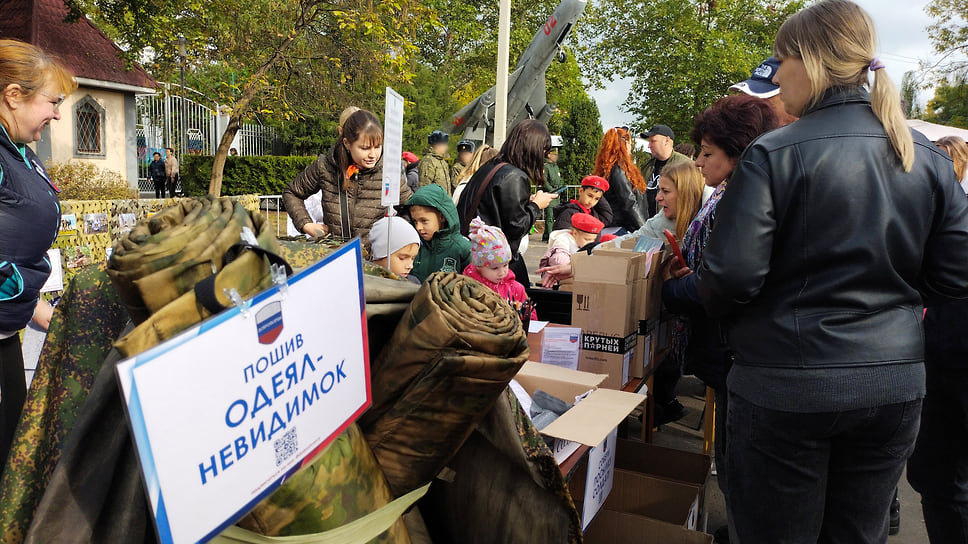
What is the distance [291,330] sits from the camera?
100 cm

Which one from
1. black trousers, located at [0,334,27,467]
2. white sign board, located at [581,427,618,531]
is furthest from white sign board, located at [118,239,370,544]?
black trousers, located at [0,334,27,467]

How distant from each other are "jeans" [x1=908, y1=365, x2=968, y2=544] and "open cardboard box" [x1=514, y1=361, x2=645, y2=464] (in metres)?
1.06

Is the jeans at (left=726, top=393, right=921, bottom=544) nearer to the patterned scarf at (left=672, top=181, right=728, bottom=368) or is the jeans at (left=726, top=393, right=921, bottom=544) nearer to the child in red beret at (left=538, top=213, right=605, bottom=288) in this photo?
the patterned scarf at (left=672, top=181, right=728, bottom=368)

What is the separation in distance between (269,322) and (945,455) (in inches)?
101

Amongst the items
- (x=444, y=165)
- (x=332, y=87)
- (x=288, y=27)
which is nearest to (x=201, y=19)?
(x=288, y=27)

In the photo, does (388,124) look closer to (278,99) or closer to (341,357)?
(341,357)

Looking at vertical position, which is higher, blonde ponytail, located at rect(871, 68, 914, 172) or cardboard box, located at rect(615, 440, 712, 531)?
blonde ponytail, located at rect(871, 68, 914, 172)

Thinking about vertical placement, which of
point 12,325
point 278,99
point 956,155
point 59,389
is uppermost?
point 278,99

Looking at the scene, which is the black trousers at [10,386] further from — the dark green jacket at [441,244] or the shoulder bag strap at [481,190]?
the shoulder bag strap at [481,190]

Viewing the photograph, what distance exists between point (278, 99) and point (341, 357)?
49.0 ft

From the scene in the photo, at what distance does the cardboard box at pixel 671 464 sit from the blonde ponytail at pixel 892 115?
152 cm

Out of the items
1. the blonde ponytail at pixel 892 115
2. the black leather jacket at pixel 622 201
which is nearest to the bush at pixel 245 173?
the black leather jacket at pixel 622 201

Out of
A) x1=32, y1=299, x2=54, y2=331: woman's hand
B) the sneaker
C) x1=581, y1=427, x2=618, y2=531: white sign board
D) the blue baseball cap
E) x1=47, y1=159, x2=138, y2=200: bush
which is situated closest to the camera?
x1=581, y1=427, x2=618, y2=531: white sign board

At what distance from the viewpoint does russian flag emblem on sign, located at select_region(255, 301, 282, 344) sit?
94cm
